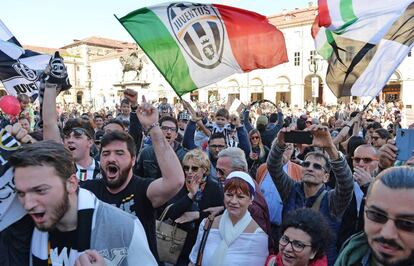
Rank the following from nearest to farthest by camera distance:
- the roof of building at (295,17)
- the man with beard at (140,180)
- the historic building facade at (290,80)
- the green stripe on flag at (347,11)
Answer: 1. the man with beard at (140,180)
2. the green stripe on flag at (347,11)
3. the historic building facade at (290,80)
4. the roof of building at (295,17)

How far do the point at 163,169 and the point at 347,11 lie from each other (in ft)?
12.4

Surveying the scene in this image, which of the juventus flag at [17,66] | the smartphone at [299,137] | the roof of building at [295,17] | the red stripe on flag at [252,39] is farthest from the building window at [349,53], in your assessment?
the roof of building at [295,17]

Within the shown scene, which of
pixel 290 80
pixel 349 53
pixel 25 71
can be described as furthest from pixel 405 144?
pixel 290 80

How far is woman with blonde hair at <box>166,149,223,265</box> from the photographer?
3.32 meters

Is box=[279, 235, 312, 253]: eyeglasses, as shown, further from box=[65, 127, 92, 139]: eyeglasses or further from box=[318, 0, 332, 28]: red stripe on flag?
Result: box=[318, 0, 332, 28]: red stripe on flag

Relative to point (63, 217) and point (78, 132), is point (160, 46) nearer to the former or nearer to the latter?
point (78, 132)

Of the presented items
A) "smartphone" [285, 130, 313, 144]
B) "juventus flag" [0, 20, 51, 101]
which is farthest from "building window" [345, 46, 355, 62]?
"juventus flag" [0, 20, 51, 101]

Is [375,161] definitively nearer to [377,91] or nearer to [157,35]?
[377,91]

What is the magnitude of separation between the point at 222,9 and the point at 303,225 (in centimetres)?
397

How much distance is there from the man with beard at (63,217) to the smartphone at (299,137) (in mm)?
1907

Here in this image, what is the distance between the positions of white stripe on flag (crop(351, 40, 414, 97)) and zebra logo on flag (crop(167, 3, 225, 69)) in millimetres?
1970

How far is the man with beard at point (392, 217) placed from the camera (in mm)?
1456

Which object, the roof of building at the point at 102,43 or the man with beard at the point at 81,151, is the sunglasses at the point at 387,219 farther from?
the roof of building at the point at 102,43

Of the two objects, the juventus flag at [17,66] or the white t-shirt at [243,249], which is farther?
the juventus flag at [17,66]
